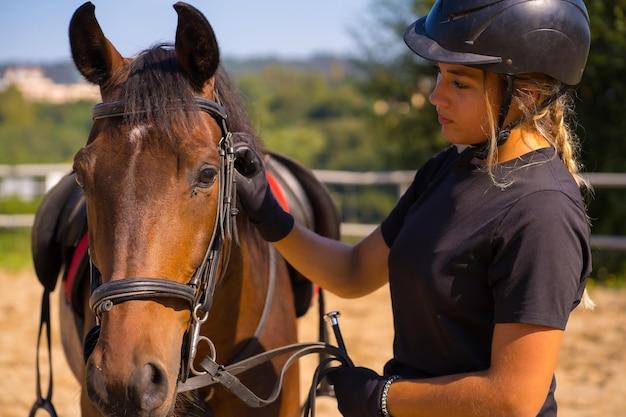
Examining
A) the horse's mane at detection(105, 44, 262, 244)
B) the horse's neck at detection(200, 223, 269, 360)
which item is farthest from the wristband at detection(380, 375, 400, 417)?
the horse's mane at detection(105, 44, 262, 244)

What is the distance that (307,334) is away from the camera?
6.72 m

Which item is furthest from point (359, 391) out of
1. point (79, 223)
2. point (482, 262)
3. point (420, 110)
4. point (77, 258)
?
point (420, 110)

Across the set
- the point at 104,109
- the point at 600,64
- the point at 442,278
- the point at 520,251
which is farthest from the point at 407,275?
the point at 600,64

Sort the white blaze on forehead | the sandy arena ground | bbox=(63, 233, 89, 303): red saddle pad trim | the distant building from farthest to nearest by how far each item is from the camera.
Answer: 1. the distant building
2. the sandy arena ground
3. bbox=(63, 233, 89, 303): red saddle pad trim
4. the white blaze on forehead

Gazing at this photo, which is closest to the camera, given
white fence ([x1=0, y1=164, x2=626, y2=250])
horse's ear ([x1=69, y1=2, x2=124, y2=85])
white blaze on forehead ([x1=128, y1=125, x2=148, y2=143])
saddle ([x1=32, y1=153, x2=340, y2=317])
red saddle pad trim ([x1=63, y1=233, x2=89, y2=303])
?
white blaze on forehead ([x1=128, y1=125, x2=148, y2=143])

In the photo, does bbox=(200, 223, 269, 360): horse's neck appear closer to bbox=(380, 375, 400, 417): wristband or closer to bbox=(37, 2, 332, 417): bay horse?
bbox=(37, 2, 332, 417): bay horse

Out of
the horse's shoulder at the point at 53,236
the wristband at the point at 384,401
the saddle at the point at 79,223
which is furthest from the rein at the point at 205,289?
the horse's shoulder at the point at 53,236

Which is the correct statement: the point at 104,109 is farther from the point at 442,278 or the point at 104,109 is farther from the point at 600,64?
the point at 600,64

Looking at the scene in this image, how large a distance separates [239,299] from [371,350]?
4.06m

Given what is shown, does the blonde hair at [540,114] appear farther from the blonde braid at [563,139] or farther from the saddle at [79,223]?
the saddle at [79,223]

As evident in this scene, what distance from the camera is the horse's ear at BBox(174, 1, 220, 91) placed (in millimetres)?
1828

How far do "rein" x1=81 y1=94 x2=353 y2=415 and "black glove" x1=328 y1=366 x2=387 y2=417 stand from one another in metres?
0.14

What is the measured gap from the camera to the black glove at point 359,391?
5.86ft

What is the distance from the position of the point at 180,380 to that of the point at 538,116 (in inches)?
41.2
